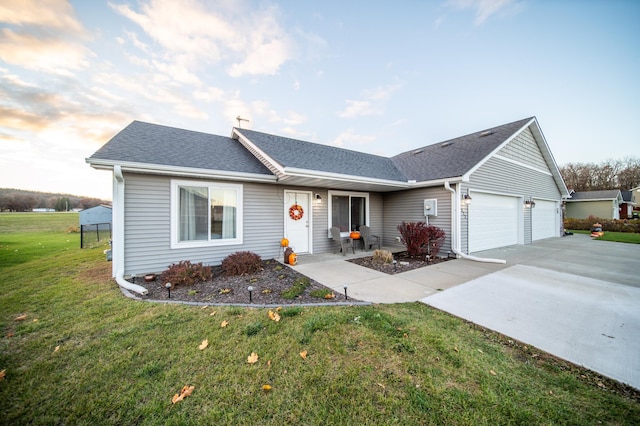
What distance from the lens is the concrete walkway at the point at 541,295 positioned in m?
2.79

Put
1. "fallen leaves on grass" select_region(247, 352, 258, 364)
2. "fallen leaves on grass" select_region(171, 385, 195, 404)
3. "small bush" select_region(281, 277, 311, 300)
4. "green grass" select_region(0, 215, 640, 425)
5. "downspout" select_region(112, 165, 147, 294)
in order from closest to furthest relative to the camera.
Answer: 1. "green grass" select_region(0, 215, 640, 425)
2. "fallen leaves on grass" select_region(171, 385, 195, 404)
3. "fallen leaves on grass" select_region(247, 352, 258, 364)
4. "small bush" select_region(281, 277, 311, 300)
5. "downspout" select_region(112, 165, 147, 294)

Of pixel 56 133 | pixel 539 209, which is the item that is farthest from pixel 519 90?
pixel 56 133

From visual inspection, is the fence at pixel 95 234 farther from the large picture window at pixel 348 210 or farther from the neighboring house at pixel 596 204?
the neighboring house at pixel 596 204

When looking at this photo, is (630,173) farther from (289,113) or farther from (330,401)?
(330,401)

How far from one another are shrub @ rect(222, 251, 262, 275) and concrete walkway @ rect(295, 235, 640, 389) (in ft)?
4.04

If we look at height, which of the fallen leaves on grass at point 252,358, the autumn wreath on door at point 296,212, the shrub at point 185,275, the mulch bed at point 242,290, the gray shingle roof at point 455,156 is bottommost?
the fallen leaves on grass at point 252,358

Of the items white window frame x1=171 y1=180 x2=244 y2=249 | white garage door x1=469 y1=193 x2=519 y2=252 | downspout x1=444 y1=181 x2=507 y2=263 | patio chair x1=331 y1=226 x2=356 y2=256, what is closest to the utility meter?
downspout x1=444 y1=181 x2=507 y2=263

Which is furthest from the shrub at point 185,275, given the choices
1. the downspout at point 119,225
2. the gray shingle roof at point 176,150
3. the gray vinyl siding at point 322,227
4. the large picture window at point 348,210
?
the large picture window at point 348,210

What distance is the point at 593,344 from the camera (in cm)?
283

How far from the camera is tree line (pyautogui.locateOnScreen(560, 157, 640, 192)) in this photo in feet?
98.3

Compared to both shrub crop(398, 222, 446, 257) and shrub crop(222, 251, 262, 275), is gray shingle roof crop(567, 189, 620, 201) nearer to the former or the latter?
shrub crop(398, 222, 446, 257)

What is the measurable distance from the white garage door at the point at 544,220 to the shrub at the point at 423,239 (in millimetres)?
7910

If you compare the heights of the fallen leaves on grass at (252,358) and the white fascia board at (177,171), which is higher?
the white fascia board at (177,171)

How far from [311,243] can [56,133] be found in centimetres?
1122
